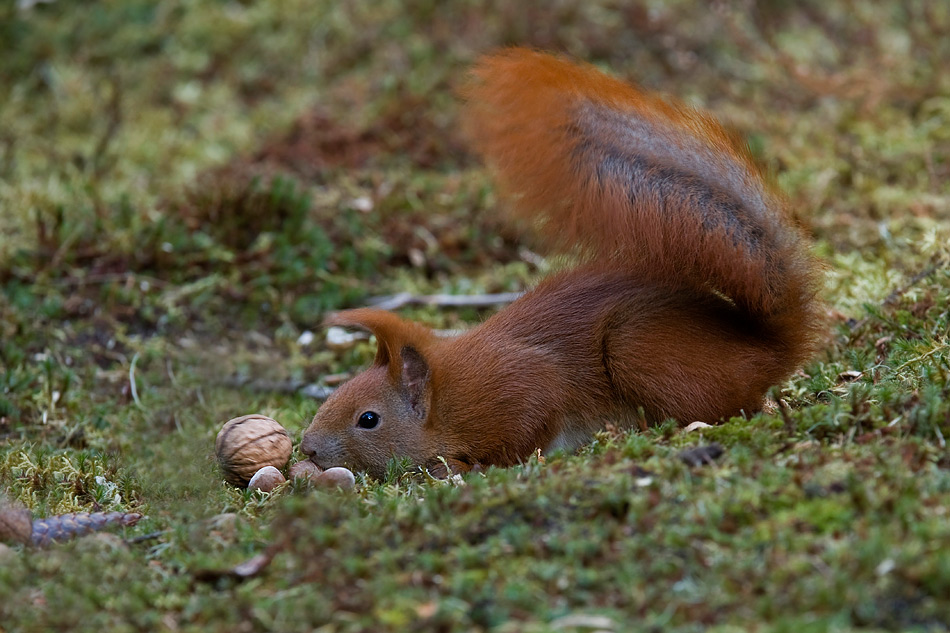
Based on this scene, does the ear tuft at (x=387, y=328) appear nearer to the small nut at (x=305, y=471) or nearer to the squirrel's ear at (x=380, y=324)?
the squirrel's ear at (x=380, y=324)

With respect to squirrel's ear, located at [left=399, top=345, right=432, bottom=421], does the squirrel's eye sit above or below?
below

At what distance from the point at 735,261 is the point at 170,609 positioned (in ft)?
7.36

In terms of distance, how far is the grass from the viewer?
2.63 meters

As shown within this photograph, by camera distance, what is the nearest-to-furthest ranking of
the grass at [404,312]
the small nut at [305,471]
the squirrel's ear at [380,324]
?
the grass at [404,312] < the small nut at [305,471] < the squirrel's ear at [380,324]

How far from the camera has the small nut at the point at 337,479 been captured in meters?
3.66

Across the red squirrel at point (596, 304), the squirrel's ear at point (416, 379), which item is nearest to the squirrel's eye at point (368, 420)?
the red squirrel at point (596, 304)

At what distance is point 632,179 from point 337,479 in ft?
4.98

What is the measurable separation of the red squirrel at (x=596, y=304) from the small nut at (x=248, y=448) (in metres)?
0.15

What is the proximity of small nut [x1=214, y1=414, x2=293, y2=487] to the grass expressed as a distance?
160 mm

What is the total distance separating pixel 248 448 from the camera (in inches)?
151

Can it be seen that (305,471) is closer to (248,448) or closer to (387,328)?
(248,448)

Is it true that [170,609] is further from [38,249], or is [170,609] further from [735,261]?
[38,249]

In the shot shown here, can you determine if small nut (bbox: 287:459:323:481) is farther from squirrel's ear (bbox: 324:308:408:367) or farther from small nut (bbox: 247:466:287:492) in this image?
squirrel's ear (bbox: 324:308:408:367)

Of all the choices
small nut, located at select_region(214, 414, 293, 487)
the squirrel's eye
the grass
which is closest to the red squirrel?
the squirrel's eye
